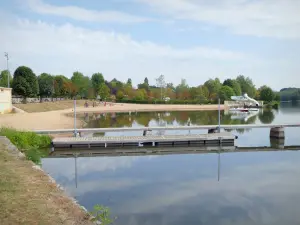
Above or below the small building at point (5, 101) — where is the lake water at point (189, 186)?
below

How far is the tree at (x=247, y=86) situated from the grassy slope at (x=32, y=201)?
10712cm

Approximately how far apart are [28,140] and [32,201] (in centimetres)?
1245

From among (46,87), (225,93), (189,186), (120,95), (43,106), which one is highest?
(46,87)

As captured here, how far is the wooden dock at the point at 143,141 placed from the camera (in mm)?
21094

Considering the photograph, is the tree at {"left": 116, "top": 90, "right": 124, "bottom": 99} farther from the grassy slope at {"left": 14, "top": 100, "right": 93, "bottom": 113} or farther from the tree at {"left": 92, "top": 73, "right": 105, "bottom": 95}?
the grassy slope at {"left": 14, "top": 100, "right": 93, "bottom": 113}

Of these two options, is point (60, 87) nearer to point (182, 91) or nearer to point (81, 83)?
point (81, 83)

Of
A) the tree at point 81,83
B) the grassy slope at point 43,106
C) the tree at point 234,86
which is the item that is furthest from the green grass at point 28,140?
the tree at point 234,86

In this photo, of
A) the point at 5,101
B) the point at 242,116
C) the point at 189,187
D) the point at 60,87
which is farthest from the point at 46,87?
the point at 189,187

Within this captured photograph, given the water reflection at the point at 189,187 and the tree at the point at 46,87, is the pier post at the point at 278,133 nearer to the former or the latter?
the water reflection at the point at 189,187

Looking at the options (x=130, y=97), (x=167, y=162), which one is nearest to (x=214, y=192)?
(x=167, y=162)

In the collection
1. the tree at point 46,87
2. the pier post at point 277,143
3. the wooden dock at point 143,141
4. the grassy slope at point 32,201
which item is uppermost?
the tree at point 46,87

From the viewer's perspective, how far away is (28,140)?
19172 mm

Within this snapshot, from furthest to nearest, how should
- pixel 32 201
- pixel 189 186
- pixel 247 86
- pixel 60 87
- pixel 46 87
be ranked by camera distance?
1. pixel 247 86
2. pixel 60 87
3. pixel 46 87
4. pixel 189 186
5. pixel 32 201

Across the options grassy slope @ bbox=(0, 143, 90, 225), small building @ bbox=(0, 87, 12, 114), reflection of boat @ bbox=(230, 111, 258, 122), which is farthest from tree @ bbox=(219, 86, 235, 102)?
grassy slope @ bbox=(0, 143, 90, 225)
